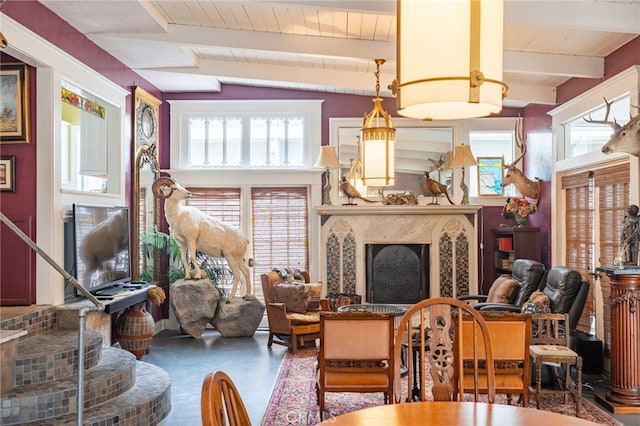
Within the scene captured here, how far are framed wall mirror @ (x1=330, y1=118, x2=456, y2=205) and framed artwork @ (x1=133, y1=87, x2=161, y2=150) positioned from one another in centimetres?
234

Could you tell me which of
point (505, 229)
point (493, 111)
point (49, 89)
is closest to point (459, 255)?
point (505, 229)

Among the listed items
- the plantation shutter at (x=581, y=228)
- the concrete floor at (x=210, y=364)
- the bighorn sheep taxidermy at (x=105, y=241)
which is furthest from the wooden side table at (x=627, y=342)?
the bighorn sheep taxidermy at (x=105, y=241)

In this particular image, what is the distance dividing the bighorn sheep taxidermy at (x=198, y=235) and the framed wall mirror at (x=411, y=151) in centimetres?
152

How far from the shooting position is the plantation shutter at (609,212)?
200 inches

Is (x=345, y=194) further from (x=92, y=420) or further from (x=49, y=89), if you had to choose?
Answer: (x=92, y=420)

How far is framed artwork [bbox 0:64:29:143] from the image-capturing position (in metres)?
4.64

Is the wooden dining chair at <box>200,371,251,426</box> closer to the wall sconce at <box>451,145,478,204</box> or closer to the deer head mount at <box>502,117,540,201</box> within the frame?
the wall sconce at <box>451,145,478,204</box>

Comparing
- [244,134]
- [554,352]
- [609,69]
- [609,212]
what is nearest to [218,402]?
[554,352]

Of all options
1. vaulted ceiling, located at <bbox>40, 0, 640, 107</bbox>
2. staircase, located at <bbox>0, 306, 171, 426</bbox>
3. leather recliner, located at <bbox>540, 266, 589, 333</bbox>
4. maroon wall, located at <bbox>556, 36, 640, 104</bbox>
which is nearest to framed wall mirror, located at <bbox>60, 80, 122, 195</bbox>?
vaulted ceiling, located at <bbox>40, 0, 640, 107</bbox>

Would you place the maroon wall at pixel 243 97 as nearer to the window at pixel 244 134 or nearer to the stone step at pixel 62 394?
the window at pixel 244 134

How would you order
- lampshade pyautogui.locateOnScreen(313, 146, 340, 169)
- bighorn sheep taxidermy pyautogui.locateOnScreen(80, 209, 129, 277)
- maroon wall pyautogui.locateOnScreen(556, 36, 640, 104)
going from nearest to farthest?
maroon wall pyautogui.locateOnScreen(556, 36, 640, 104) < bighorn sheep taxidermy pyautogui.locateOnScreen(80, 209, 129, 277) < lampshade pyautogui.locateOnScreen(313, 146, 340, 169)

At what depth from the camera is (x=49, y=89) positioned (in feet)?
15.4

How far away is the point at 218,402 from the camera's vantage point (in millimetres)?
1481

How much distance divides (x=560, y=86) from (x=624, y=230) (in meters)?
2.42
